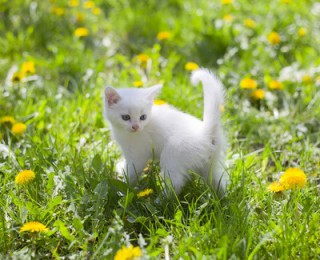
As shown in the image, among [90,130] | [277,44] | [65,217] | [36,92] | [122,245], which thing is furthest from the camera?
[277,44]

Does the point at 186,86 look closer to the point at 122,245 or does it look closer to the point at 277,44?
the point at 277,44

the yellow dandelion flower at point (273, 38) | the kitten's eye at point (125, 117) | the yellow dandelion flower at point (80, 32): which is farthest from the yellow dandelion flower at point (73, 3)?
the kitten's eye at point (125, 117)

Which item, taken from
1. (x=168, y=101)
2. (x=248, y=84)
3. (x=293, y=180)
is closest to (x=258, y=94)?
(x=248, y=84)

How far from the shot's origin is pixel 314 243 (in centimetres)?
212

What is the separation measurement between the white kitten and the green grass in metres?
0.10

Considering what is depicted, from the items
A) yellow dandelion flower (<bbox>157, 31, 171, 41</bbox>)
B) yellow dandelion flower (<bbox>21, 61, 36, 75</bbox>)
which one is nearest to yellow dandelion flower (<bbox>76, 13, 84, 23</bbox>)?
yellow dandelion flower (<bbox>157, 31, 171, 41</bbox>)

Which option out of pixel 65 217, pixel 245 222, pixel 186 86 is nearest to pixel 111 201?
pixel 65 217

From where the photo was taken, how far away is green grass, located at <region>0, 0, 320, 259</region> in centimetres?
217

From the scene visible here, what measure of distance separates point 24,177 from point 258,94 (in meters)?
1.86

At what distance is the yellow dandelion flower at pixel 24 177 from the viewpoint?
2471 mm

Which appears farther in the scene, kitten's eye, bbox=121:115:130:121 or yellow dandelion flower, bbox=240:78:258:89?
yellow dandelion flower, bbox=240:78:258:89

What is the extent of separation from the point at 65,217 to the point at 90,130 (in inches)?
40.0

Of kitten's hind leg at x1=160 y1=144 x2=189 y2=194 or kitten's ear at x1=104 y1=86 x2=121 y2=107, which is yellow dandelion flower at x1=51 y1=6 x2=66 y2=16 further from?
kitten's hind leg at x1=160 y1=144 x2=189 y2=194

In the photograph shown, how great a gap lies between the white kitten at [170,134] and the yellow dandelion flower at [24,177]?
21.2 inches
